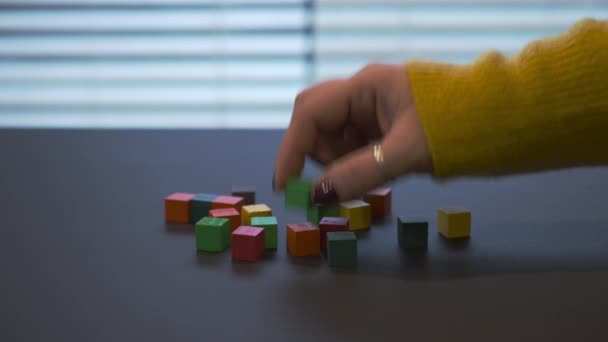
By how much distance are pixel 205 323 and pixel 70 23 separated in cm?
286

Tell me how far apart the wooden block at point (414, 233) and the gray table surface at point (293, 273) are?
0.02m

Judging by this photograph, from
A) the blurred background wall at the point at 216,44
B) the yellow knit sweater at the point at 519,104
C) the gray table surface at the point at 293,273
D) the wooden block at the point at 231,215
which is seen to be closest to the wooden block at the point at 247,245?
the gray table surface at the point at 293,273

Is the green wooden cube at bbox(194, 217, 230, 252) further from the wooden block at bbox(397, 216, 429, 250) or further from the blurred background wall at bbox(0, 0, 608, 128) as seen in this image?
the blurred background wall at bbox(0, 0, 608, 128)

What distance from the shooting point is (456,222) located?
0.79 m

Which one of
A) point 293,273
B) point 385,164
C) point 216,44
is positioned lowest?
point 293,273

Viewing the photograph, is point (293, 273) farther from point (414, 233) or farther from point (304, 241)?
point (414, 233)

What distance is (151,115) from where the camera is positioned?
3.15 metres

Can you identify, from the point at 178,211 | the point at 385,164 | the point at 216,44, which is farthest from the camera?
the point at 216,44

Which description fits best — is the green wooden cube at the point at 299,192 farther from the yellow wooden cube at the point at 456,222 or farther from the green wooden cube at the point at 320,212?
the yellow wooden cube at the point at 456,222

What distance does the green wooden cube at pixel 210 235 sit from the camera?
2.42ft

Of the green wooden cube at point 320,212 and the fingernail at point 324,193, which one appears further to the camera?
the green wooden cube at point 320,212

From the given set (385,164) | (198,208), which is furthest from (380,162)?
(198,208)

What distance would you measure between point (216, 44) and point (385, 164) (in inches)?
99.8

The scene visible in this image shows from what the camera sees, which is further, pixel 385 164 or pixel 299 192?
pixel 299 192
